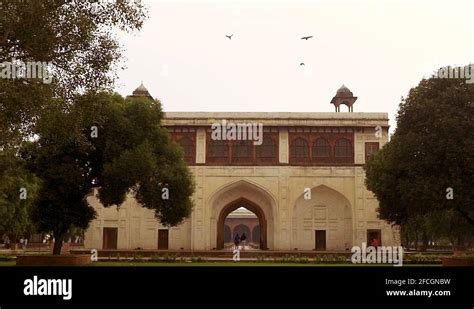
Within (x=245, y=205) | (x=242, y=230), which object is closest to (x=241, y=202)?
(x=245, y=205)

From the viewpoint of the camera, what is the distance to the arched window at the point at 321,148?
41.2 metres

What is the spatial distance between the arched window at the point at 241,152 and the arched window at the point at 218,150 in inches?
23.2

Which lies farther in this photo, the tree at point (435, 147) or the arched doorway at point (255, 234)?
the arched doorway at point (255, 234)

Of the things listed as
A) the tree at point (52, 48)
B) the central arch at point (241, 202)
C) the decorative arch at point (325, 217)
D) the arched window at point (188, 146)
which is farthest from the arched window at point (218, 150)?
the tree at point (52, 48)

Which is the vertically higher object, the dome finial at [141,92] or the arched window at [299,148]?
the dome finial at [141,92]

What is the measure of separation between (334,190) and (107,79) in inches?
1081

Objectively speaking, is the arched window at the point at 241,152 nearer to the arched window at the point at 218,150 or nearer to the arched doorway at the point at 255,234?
the arched window at the point at 218,150

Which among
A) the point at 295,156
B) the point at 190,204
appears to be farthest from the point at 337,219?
the point at 190,204

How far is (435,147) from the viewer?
64.5 ft
